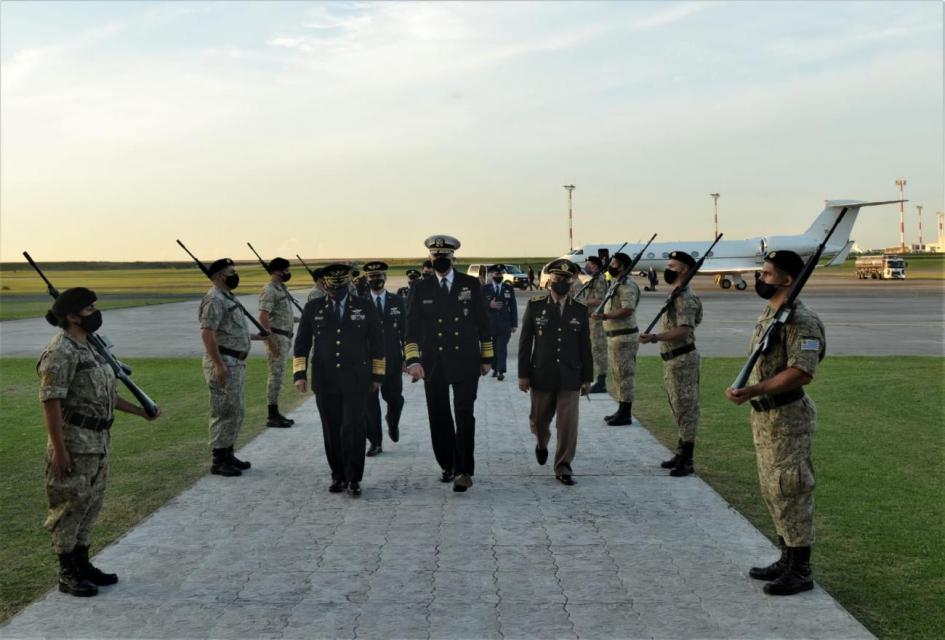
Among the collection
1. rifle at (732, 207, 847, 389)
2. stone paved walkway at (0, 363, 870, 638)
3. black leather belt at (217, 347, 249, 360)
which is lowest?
stone paved walkway at (0, 363, 870, 638)

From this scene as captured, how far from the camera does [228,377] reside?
26.5 ft

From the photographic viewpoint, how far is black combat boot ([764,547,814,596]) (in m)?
4.92

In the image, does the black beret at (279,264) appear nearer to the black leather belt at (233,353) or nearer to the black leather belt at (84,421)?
the black leather belt at (233,353)

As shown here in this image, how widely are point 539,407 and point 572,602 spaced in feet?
10.7

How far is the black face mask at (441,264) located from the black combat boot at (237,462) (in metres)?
2.77

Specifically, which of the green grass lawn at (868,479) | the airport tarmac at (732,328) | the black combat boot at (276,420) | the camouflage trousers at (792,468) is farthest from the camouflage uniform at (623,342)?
the airport tarmac at (732,328)

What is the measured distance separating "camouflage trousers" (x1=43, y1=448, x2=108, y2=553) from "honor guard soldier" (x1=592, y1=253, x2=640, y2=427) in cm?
Answer: 669

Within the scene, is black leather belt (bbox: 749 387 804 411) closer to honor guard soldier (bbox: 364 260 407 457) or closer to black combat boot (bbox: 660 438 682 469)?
black combat boot (bbox: 660 438 682 469)

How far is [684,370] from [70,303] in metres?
5.49

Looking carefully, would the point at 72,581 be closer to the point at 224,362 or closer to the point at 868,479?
the point at 224,362

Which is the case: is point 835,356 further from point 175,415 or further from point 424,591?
point 424,591

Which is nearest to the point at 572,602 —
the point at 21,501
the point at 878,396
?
the point at 21,501

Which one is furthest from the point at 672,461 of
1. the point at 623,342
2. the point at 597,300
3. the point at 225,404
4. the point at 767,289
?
the point at 597,300

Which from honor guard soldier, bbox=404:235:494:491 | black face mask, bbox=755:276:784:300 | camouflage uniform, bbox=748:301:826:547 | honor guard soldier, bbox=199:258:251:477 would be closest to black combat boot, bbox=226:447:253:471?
honor guard soldier, bbox=199:258:251:477
